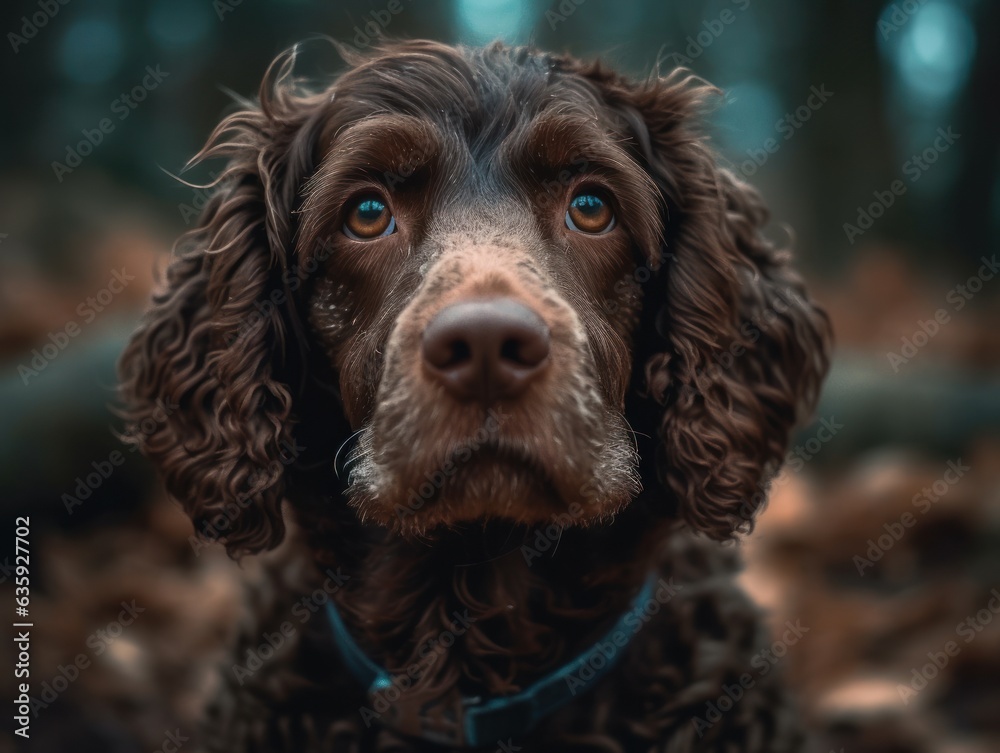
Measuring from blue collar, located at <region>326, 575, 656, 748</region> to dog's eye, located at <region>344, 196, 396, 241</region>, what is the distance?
126cm

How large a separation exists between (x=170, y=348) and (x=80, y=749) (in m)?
2.00

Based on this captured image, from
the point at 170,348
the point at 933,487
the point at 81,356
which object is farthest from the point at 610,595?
the point at 81,356

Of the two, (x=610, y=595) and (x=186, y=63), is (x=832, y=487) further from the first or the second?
(x=186, y=63)

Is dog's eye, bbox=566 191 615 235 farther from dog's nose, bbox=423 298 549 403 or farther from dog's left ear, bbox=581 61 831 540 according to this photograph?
dog's nose, bbox=423 298 549 403

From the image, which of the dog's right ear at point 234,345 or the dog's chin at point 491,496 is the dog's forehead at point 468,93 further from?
the dog's chin at point 491,496

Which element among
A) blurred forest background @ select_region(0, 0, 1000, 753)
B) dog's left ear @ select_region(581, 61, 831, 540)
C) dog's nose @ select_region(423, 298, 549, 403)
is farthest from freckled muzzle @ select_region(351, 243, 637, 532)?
blurred forest background @ select_region(0, 0, 1000, 753)

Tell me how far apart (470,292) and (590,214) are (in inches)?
25.7

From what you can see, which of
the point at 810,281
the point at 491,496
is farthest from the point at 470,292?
the point at 810,281

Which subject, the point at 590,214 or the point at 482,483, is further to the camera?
the point at 590,214

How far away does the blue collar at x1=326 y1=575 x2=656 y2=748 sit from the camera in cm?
241

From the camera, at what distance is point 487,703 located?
2463mm

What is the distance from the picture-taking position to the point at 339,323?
8.14ft

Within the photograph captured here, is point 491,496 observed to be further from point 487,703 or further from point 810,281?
point 810,281

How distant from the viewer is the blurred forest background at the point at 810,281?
3.96m
